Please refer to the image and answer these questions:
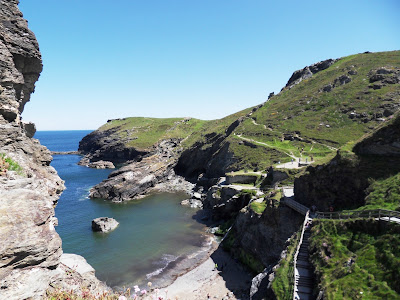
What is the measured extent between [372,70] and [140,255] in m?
117

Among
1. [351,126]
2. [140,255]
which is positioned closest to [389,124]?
[140,255]

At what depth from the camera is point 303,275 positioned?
21547mm

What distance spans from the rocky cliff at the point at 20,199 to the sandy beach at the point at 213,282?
900 inches

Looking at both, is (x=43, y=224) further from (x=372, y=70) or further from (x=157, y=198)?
(x=372, y=70)

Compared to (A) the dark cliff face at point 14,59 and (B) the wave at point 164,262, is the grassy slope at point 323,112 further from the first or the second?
(A) the dark cliff face at point 14,59

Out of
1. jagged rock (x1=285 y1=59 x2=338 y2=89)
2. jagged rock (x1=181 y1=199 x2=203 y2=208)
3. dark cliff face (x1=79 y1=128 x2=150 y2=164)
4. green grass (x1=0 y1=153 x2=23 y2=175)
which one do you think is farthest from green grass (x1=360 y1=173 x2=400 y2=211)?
dark cliff face (x1=79 y1=128 x2=150 y2=164)

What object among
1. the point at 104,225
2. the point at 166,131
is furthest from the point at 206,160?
the point at 166,131

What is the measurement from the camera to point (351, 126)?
7644 cm

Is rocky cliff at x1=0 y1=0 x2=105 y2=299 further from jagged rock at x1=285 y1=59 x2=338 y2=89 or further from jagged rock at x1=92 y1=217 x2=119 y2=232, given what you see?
jagged rock at x1=285 y1=59 x2=338 y2=89

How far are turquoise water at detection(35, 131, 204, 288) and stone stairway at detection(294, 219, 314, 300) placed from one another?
22.3 m

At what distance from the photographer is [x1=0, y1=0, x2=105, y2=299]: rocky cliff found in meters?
9.45

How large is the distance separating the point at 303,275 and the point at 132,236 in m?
39.7

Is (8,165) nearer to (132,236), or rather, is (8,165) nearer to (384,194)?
(384,194)

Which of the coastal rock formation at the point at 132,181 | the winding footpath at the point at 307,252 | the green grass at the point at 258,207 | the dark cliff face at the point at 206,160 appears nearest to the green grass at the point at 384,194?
the winding footpath at the point at 307,252
